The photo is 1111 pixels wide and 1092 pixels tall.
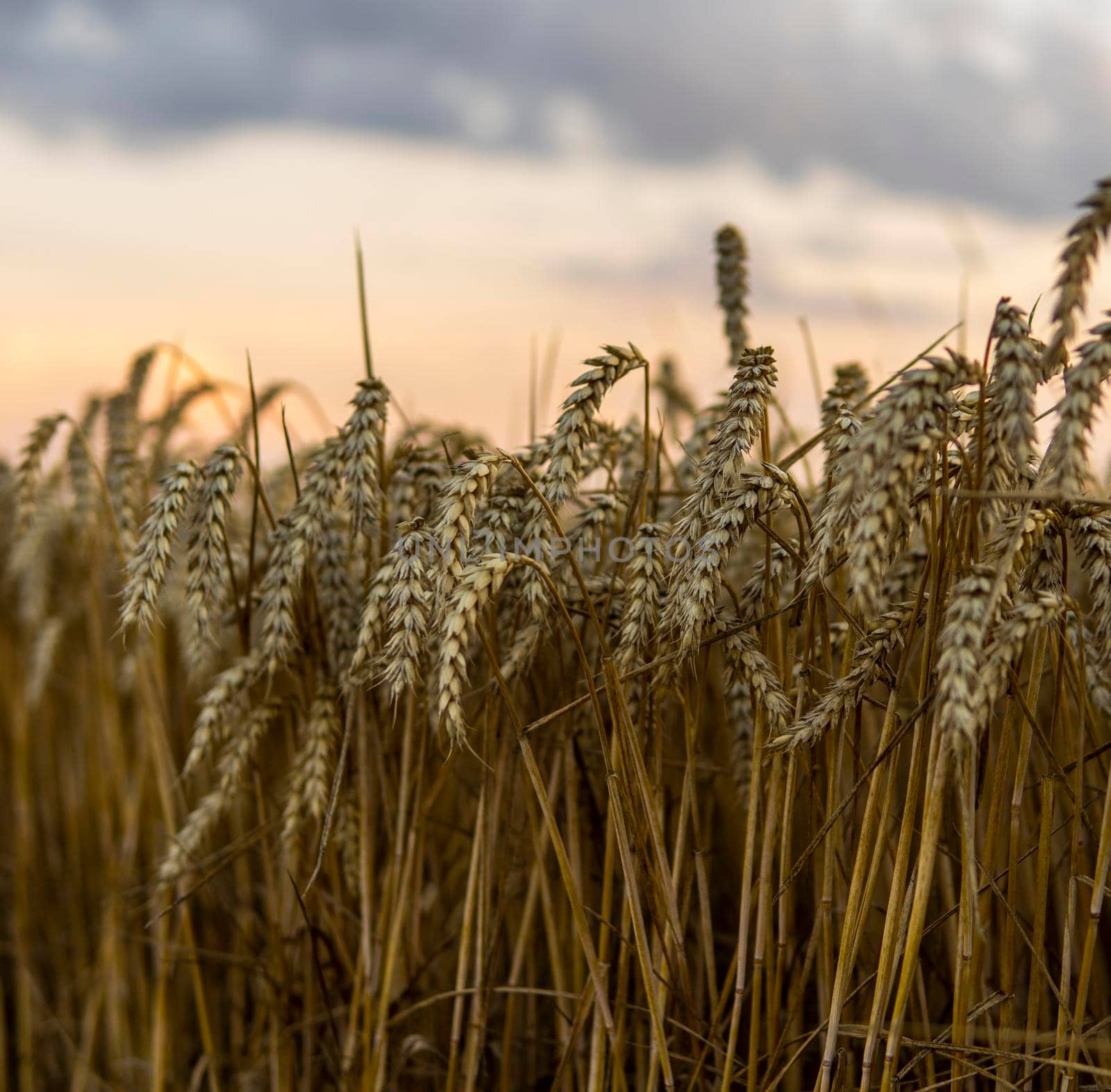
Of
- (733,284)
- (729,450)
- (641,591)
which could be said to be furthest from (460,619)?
(733,284)

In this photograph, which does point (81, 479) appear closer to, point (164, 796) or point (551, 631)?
point (164, 796)

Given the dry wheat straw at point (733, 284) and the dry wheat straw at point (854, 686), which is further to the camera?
the dry wheat straw at point (733, 284)

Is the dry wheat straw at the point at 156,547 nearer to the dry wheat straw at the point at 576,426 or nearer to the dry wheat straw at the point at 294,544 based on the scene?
the dry wheat straw at the point at 294,544

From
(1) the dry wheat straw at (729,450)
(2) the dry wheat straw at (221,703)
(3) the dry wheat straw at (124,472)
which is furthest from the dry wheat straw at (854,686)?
(3) the dry wheat straw at (124,472)

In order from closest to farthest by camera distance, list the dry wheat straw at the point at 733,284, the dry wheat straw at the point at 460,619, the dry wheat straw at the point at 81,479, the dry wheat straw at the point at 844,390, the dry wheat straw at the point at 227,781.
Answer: the dry wheat straw at the point at 460,619, the dry wheat straw at the point at 844,390, the dry wheat straw at the point at 227,781, the dry wheat straw at the point at 733,284, the dry wheat straw at the point at 81,479

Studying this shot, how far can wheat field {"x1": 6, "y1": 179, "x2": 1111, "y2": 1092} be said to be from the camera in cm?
115

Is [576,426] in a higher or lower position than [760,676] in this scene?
higher

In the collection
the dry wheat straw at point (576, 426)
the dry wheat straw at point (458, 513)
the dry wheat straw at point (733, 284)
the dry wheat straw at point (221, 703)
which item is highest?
the dry wheat straw at point (733, 284)

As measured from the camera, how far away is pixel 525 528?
137 cm

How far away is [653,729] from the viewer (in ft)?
4.84

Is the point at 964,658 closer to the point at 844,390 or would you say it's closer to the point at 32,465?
the point at 844,390

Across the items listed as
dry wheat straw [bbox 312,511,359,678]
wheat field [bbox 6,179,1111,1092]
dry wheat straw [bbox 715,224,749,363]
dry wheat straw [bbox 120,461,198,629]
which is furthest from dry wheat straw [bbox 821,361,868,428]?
dry wheat straw [bbox 120,461,198,629]

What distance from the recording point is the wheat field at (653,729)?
1151mm

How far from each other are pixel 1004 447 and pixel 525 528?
1.95 feet
